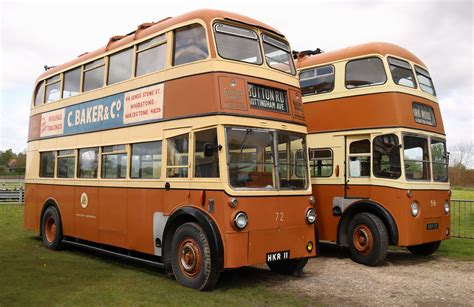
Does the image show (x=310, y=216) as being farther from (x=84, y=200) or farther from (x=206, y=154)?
(x=84, y=200)

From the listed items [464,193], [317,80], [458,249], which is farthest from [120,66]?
[464,193]

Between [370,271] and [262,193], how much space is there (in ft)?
11.2

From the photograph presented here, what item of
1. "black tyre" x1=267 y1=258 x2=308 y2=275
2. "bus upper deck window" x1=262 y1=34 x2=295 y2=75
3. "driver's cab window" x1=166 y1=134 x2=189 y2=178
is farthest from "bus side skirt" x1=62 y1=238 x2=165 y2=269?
"bus upper deck window" x1=262 y1=34 x2=295 y2=75

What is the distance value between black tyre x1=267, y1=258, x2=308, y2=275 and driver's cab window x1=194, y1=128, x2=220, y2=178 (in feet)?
8.10

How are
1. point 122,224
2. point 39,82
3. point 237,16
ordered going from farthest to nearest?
1. point 39,82
2. point 122,224
3. point 237,16

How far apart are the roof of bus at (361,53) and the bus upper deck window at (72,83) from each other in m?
5.35

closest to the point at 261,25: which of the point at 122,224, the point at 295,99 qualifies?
the point at 295,99

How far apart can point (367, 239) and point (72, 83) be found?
7.60 metres

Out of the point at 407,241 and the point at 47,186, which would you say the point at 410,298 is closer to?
the point at 407,241

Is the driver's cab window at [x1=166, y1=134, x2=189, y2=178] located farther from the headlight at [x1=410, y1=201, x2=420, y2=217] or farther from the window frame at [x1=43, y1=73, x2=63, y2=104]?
the window frame at [x1=43, y1=73, x2=63, y2=104]

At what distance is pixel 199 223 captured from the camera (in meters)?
7.35

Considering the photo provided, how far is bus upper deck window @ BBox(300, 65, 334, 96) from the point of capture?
1133 cm

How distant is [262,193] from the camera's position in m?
7.46

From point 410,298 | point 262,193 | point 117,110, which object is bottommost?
point 410,298
